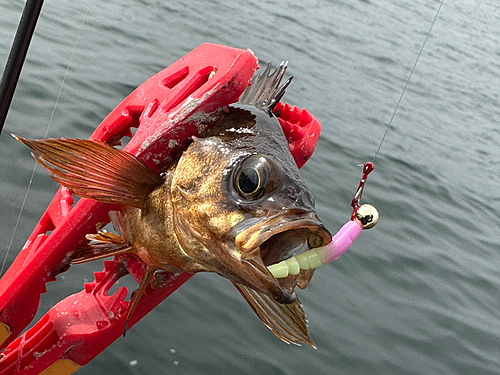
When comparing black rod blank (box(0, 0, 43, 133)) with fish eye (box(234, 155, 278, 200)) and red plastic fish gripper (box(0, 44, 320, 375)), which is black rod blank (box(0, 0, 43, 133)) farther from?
fish eye (box(234, 155, 278, 200))

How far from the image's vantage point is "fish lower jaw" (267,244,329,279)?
197 centimetres

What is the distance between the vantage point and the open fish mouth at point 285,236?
1.80 m

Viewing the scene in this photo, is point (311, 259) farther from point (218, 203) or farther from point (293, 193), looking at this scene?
point (218, 203)

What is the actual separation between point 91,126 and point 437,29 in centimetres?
1283

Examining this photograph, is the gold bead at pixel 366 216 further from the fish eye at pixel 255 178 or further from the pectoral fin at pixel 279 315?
the fish eye at pixel 255 178

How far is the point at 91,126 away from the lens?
20.2 feet

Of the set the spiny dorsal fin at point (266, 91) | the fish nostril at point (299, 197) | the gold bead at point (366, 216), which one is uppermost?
the spiny dorsal fin at point (266, 91)

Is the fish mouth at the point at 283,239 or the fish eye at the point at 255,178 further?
the fish eye at the point at 255,178

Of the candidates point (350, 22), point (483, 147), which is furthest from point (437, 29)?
point (483, 147)

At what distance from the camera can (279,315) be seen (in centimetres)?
231

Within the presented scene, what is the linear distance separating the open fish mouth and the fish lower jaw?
0.05ft

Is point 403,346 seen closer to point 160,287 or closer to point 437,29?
point 160,287

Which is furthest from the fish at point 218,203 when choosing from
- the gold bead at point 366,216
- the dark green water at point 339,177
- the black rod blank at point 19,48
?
the dark green water at point 339,177

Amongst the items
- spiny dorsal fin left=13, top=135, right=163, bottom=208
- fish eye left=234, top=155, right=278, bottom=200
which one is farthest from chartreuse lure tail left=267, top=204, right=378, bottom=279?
spiny dorsal fin left=13, top=135, right=163, bottom=208
